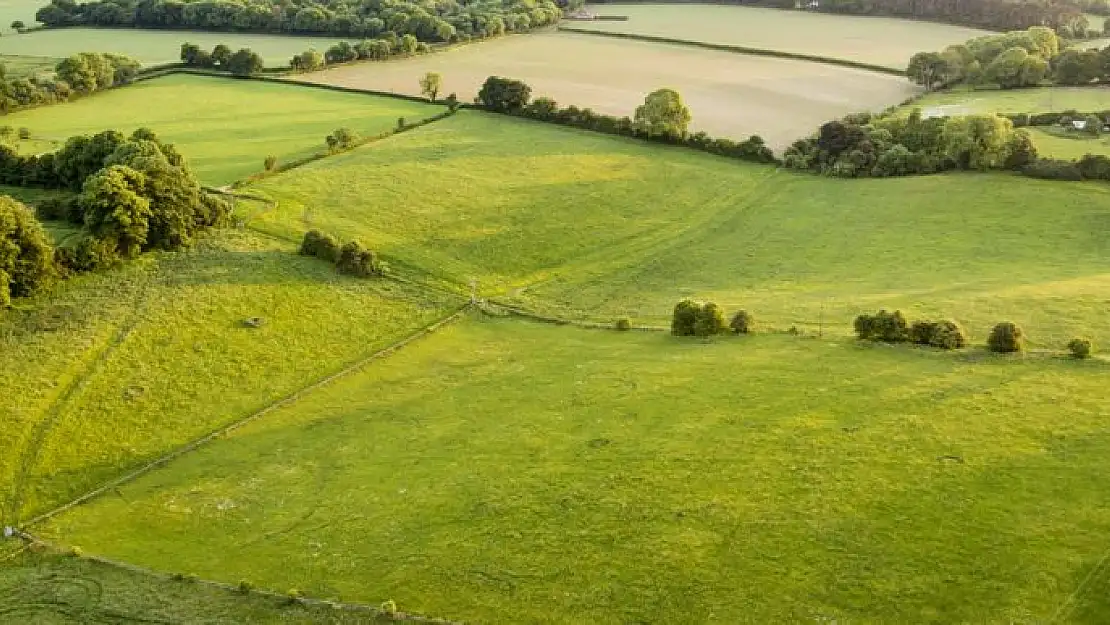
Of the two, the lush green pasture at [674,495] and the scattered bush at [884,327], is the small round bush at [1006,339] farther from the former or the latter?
the scattered bush at [884,327]

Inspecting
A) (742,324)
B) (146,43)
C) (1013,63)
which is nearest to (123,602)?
(742,324)

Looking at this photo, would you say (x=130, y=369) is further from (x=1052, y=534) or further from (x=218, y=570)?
(x=1052, y=534)

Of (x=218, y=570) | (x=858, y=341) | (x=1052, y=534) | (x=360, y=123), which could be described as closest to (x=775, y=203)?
(x=858, y=341)

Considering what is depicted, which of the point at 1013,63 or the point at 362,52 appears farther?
the point at 362,52

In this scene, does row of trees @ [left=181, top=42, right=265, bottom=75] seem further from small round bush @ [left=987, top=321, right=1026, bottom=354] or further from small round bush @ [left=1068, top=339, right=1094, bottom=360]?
small round bush @ [left=1068, top=339, right=1094, bottom=360]

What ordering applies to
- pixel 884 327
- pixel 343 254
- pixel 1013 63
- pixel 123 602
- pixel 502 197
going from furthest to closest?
pixel 1013 63 < pixel 502 197 < pixel 343 254 < pixel 884 327 < pixel 123 602

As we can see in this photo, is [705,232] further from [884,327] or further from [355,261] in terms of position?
[355,261]
